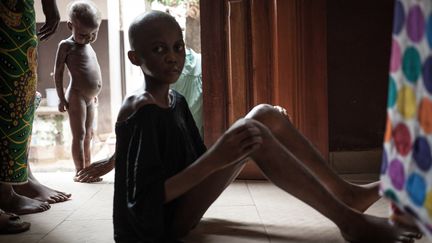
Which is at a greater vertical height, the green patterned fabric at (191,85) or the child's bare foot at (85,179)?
the green patterned fabric at (191,85)

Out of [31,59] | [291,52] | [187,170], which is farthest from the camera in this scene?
[291,52]

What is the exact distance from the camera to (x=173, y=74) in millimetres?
1674

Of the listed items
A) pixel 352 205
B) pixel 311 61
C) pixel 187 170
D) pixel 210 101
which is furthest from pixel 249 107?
pixel 187 170

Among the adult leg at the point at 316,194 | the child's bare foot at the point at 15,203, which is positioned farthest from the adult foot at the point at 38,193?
the adult leg at the point at 316,194

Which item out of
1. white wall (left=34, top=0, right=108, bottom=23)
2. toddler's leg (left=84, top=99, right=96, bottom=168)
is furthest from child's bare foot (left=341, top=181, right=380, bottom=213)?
white wall (left=34, top=0, right=108, bottom=23)

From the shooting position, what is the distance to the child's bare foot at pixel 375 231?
155cm

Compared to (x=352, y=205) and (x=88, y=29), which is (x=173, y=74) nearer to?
(x=352, y=205)

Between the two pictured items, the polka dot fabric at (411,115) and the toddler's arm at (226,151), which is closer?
the polka dot fabric at (411,115)

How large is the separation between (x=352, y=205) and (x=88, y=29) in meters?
2.38

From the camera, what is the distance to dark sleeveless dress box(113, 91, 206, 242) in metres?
1.55

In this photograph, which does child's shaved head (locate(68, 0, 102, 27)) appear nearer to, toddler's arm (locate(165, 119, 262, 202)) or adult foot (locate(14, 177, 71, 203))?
adult foot (locate(14, 177, 71, 203))

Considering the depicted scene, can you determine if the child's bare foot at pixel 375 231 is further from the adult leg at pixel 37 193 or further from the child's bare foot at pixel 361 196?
the adult leg at pixel 37 193

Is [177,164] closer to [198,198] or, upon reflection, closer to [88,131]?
[198,198]

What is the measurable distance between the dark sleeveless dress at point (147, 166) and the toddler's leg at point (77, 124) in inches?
73.7
